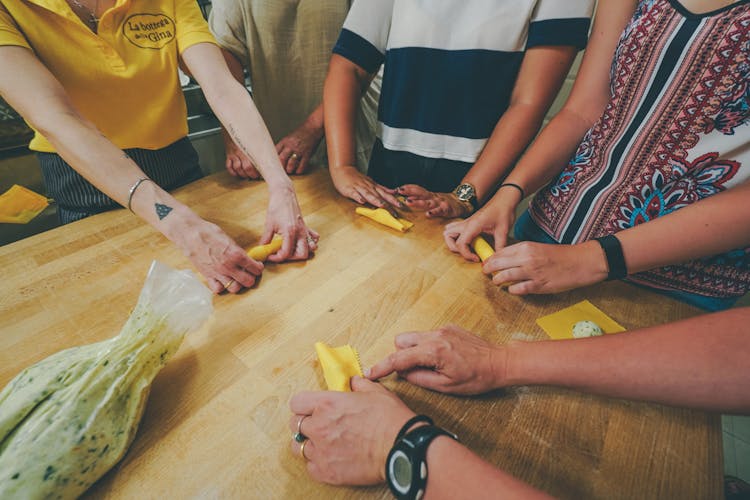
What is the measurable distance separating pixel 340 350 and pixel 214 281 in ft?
1.20

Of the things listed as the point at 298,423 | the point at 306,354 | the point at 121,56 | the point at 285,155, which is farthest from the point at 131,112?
the point at 298,423

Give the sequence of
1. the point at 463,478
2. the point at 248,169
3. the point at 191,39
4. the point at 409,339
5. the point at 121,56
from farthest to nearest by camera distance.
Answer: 1. the point at 248,169
2. the point at 191,39
3. the point at 121,56
4. the point at 409,339
5. the point at 463,478

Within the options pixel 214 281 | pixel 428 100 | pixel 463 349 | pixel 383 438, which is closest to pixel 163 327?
pixel 214 281

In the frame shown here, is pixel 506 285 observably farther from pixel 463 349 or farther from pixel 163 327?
pixel 163 327

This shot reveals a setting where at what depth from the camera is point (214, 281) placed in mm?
749

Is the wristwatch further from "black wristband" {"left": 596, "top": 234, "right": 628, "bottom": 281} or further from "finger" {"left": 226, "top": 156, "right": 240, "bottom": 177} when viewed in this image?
"finger" {"left": 226, "top": 156, "right": 240, "bottom": 177}

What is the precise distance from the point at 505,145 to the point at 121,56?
4.22 ft

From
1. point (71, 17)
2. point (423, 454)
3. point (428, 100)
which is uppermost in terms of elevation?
point (71, 17)

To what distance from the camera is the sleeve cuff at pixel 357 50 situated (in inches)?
47.3

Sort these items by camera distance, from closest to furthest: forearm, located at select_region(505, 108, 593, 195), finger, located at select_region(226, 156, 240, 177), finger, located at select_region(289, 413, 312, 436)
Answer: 1. finger, located at select_region(289, 413, 312, 436)
2. forearm, located at select_region(505, 108, 593, 195)
3. finger, located at select_region(226, 156, 240, 177)

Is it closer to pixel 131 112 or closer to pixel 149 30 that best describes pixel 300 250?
pixel 131 112

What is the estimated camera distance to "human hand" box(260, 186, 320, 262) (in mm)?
853

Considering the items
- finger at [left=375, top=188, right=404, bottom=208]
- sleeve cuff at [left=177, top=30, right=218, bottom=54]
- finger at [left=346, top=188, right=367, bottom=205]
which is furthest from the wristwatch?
sleeve cuff at [left=177, top=30, right=218, bottom=54]

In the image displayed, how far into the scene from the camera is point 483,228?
0.92 metres
